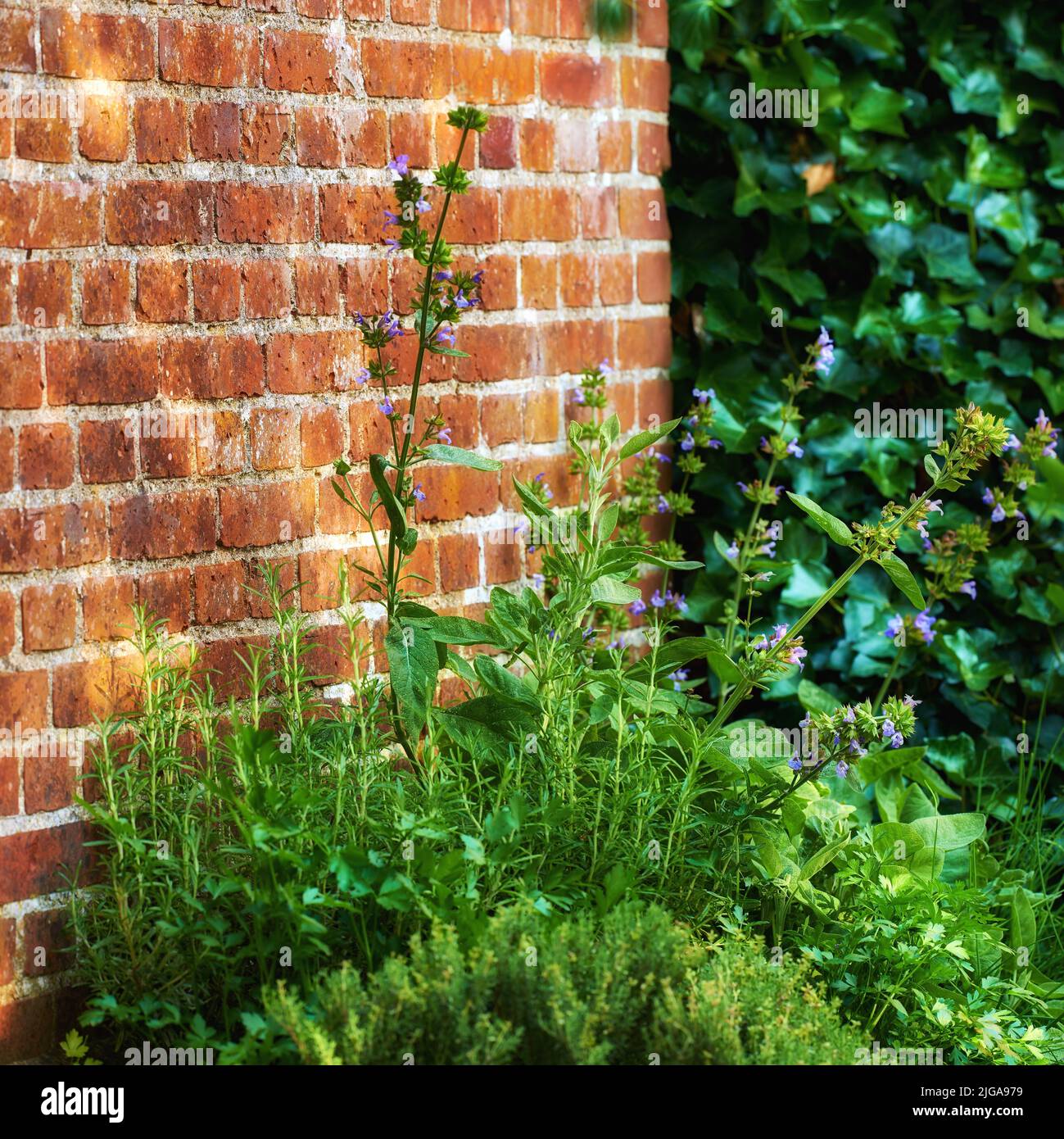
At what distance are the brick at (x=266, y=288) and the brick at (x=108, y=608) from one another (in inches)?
21.0

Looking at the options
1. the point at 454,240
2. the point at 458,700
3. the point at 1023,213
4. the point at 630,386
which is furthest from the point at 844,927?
the point at 1023,213

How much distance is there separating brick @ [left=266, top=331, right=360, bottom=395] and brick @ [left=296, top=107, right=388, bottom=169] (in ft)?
1.05

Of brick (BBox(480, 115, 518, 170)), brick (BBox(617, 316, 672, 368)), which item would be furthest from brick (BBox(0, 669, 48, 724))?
brick (BBox(617, 316, 672, 368))

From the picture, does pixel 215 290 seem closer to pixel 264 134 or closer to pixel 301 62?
pixel 264 134

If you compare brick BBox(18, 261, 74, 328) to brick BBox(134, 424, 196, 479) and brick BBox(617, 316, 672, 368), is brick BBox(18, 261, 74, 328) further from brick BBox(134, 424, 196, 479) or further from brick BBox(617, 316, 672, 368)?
brick BBox(617, 316, 672, 368)

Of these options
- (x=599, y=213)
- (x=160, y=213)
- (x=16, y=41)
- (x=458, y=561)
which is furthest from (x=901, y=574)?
(x=16, y=41)

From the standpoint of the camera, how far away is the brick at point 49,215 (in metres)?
1.93

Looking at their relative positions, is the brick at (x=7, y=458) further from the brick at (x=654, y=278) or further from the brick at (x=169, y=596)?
the brick at (x=654, y=278)

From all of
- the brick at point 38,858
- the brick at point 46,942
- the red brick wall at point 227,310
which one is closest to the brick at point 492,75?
the red brick wall at point 227,310

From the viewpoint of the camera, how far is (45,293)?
6.46 feet
